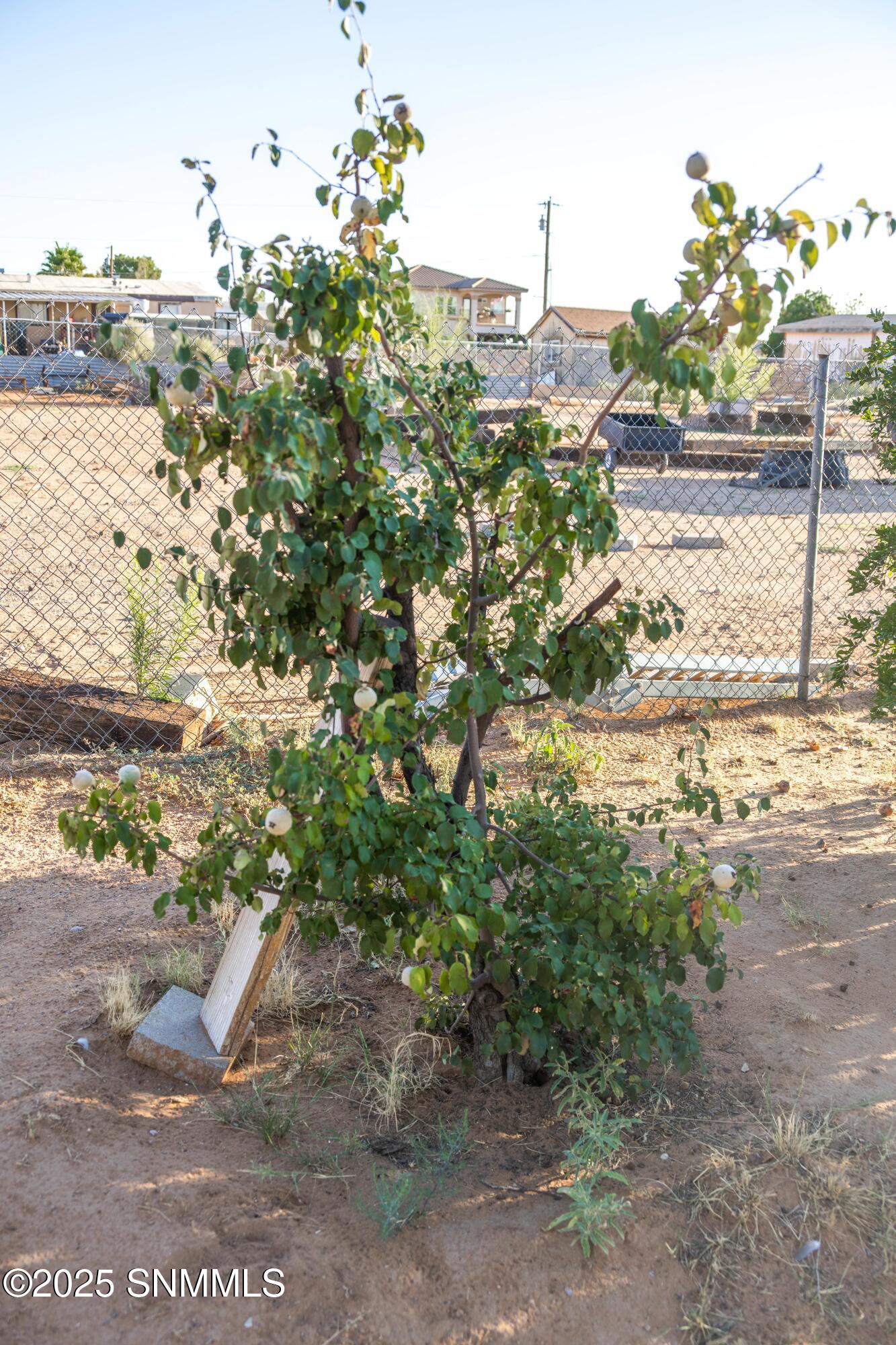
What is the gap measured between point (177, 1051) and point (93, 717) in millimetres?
2514

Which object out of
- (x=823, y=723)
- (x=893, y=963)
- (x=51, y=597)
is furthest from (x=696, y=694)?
(x=51, y=597)

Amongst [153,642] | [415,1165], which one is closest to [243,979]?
[415,1165]

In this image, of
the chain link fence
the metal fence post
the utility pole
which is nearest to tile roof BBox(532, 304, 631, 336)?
the utility pole

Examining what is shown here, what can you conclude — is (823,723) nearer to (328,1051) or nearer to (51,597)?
(328,1051)

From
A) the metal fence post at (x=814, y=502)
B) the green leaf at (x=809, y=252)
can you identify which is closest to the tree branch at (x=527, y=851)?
the green leaf at (x=809, y=252)

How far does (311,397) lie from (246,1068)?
1736 mm

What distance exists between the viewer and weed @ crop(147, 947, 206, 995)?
3.11 m

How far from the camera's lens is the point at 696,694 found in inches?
223

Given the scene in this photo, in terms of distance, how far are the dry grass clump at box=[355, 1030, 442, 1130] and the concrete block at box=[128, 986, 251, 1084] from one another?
34 cm

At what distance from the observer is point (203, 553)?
9.65m

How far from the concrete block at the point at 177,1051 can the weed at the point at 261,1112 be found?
3.1 inches

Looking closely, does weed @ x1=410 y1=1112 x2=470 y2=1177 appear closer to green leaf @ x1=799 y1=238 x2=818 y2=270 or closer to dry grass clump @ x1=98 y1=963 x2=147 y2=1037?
dry grass clump @ x1=98 y1=963 x2=147 y2=1037

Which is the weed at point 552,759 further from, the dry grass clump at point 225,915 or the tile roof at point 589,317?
the tile roof at point 589,317

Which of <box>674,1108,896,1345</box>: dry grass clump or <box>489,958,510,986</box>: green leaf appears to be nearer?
<box>674,1108,896,1345</box>: dry grass clump
